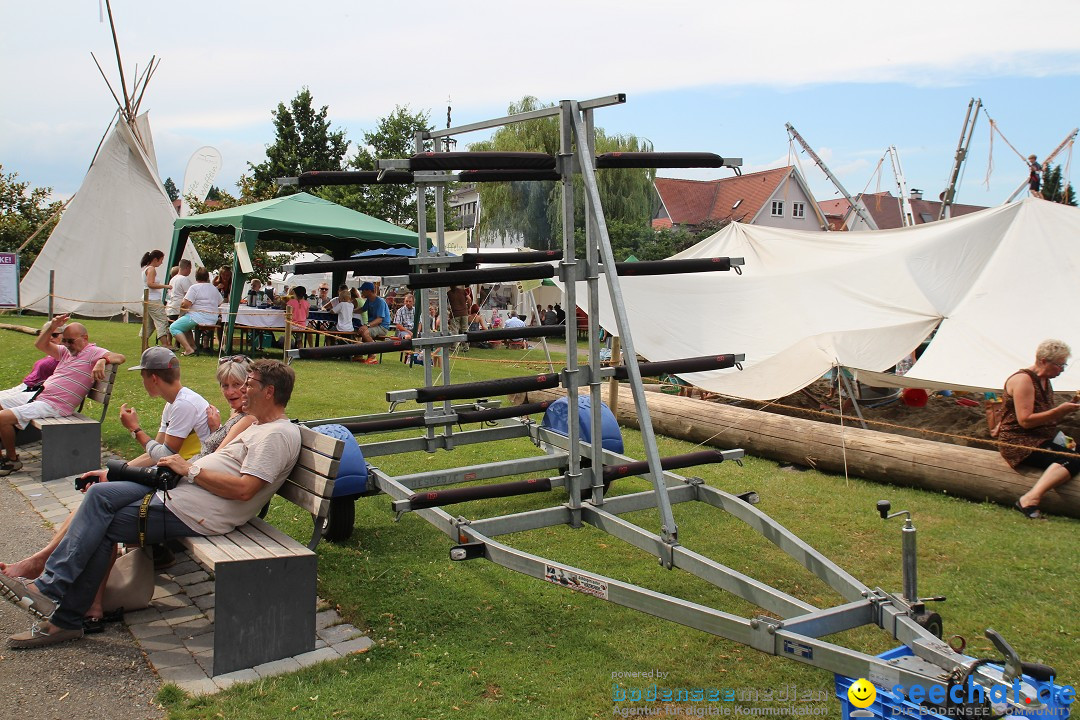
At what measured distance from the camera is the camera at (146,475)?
4.07 metres

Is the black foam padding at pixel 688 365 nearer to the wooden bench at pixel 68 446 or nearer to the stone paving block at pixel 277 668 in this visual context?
the stone paving block at pixel 277 668

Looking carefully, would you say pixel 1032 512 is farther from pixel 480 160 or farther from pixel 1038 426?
pixel 480 160

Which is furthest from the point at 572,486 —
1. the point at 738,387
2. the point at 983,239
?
the point at 983,239

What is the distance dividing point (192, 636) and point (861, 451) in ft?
19.0

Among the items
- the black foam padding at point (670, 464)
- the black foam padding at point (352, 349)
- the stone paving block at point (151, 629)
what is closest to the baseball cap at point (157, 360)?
the black foam padding at point (352, 349)

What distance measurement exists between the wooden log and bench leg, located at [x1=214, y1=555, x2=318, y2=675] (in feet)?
17.7

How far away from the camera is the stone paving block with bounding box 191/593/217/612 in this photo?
4.59 meters

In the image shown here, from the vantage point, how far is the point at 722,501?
186 inches

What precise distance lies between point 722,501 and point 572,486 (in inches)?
34.6

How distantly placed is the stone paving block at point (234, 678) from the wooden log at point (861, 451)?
567cm

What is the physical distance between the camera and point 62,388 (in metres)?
7.39

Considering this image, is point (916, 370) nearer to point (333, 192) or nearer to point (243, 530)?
point (243, 530)

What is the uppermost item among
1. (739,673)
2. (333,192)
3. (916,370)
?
(333,192)

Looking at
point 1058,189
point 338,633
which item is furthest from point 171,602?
point 1058,189
